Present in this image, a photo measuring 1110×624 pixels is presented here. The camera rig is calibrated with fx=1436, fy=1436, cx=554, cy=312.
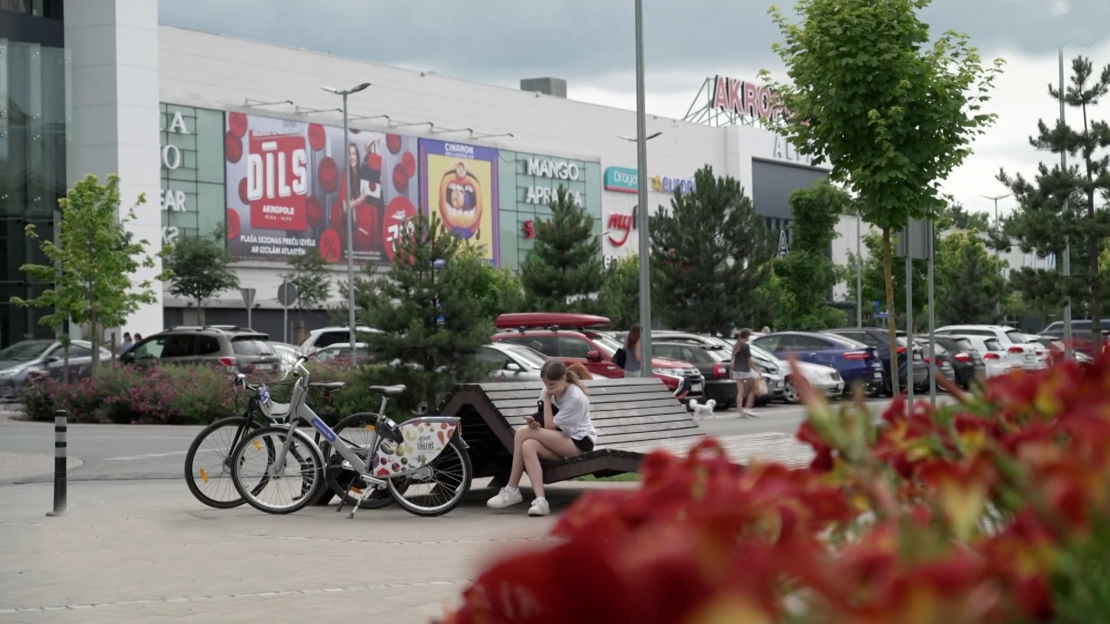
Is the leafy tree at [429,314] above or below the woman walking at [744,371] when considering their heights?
above

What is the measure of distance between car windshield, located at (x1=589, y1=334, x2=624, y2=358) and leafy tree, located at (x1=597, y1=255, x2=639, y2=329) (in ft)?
55.0

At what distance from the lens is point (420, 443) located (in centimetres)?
1197

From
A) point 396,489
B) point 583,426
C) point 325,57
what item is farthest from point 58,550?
point 325,57

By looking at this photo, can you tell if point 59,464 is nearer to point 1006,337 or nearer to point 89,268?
point 89,268

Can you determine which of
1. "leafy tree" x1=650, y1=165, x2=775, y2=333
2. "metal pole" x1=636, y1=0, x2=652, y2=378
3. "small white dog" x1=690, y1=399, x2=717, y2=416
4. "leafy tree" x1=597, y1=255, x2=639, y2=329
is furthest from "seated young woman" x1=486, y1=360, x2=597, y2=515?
"leafy tree" x1=650, y1=165, x2=775, y2=333

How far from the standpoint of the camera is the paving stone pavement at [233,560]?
761 centimetres

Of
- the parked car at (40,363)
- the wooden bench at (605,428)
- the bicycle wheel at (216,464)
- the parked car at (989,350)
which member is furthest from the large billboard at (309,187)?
the bicycle wheel at (216,464)

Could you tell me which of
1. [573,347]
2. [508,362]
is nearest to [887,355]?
[573,347]

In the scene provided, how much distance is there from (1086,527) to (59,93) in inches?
2077

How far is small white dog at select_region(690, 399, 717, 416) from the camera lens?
2689cm

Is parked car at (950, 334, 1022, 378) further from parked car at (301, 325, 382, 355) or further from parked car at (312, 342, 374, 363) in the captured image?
parked car at (312, 342, 374, 363)

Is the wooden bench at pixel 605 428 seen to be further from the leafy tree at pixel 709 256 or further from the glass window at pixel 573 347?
the leafy tree at pixel 709 256

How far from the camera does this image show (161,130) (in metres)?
59.9

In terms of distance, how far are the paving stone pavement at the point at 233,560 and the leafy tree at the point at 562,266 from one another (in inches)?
1353
